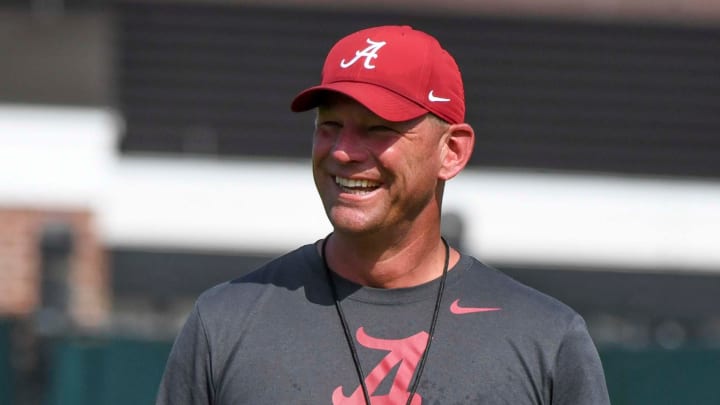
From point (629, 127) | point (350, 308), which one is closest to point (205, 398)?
point (350, 308)

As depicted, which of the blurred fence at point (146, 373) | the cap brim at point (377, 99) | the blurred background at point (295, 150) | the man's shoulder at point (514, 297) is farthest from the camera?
the blurred background at point (295, 150)

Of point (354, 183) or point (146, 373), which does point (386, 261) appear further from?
point (146, 373)

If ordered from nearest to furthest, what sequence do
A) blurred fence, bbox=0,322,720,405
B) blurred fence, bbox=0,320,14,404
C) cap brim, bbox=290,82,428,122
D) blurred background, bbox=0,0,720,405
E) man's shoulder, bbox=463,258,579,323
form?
cap brim, bbox=290,82,428,122 → man's shoulder, bbox=463,258,579,323 → blurred fence, bbox=0,322,720,405 → blurred fence, bbox=0,320,14,404 → blurred background, bbox=0,0,720,405

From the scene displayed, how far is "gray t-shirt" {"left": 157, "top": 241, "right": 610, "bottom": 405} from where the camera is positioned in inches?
128

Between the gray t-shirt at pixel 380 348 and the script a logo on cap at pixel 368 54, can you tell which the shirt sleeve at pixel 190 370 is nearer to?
the gray t-shirt at pixel 380 348

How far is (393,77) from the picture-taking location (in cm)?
330

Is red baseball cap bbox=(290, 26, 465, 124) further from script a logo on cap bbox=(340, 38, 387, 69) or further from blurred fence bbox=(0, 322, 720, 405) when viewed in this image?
blurred fence bbox=(0, 322, 720, 405)

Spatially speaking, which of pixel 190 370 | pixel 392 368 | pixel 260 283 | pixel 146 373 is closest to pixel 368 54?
pixel 260 283

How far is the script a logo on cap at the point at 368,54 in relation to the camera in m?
3.32

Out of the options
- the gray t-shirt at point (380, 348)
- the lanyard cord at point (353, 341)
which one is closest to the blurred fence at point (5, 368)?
the gray t-shirt at point (380, 348)

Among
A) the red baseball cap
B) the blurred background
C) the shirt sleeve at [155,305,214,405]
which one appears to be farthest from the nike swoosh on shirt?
the blurred background

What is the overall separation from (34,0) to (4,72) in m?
0.60

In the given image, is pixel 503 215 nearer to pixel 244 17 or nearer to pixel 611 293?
pixel 611 293

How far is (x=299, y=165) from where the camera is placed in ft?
39.3
